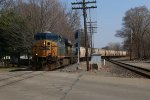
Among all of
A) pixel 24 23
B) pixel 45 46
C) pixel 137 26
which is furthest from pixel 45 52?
pixel 137 26

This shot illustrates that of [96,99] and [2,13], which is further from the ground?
[2,13]

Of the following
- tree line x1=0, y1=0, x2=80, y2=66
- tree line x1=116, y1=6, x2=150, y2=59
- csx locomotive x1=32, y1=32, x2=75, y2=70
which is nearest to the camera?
csx locomotive x1=32, y1=32, x2=75, y2=70

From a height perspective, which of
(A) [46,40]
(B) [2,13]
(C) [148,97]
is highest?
(B) [2,13]

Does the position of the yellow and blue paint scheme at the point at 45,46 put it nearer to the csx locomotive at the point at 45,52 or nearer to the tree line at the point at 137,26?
the csx locomotive at the point at 45,52

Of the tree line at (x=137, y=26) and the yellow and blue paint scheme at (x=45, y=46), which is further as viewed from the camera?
the tree line at (x=137, y=26)

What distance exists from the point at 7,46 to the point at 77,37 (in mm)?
25528

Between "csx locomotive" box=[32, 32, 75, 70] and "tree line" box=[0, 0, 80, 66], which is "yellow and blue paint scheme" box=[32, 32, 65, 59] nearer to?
"csx locomotive" box=[32, 32, 75, 70]

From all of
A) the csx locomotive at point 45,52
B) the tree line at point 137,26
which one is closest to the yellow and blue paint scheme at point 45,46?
the csx locomotive at point 45,52

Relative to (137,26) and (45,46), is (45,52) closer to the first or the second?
(45,46)

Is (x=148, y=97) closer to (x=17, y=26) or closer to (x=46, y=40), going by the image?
(x=46, y=40)

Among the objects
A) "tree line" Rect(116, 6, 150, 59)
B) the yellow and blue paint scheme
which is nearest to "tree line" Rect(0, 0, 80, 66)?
the yellow and blue paint scheme

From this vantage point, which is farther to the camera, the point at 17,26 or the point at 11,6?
the point at 11,6

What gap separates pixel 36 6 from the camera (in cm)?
6003

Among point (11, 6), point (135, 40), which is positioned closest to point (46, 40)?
point (11, 6)
